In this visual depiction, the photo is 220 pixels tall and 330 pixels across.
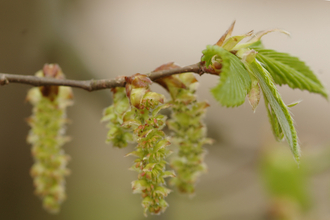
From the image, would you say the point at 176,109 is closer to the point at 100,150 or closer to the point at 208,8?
the point at 208,8

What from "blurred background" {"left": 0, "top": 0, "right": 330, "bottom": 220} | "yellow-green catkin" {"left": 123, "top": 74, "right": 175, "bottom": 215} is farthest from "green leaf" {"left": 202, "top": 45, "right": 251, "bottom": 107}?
"blurred background" {"left": 0, "top": 0, "right": 330, "bottom": 220}

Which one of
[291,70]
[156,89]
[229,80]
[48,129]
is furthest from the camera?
[156,89]

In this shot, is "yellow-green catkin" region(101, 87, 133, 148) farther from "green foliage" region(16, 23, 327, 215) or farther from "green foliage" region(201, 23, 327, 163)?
"green foliage" region(201, 23, 327, 163)

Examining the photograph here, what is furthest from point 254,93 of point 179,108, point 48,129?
point 48,129

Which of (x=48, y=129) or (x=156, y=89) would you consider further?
(x=156, y=89)

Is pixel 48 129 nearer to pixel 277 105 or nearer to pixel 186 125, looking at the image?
pixel 186 125

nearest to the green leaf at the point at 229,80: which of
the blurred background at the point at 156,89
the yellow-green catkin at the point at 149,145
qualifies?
the yellow-green catkin at the point at 149,145
